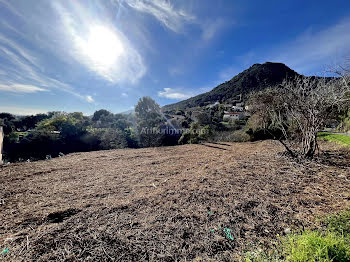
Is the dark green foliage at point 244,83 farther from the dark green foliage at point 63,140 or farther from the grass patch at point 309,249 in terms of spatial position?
the grass patch at point 309,249

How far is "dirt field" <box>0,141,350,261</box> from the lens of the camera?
51.8 inches

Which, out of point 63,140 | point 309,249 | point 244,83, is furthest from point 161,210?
point 244,83

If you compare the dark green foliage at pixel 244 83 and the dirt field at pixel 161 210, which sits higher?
the dark green foliage at pixel 244 83

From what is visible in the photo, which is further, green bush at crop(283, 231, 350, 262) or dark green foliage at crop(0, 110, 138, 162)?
dark green foliage at crop(0, 110, 138, 162)

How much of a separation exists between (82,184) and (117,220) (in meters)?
1.74

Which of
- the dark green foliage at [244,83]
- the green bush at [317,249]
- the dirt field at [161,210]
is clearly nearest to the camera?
the green bush at [317,249]

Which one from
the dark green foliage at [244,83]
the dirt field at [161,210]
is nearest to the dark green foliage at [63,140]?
the dirt field at [161,210]

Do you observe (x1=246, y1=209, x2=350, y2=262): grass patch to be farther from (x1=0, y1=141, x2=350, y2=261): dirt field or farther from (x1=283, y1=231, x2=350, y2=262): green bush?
(x1=0, y1=141, x2=350, y2=261): dirt field

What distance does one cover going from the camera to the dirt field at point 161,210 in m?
1.32

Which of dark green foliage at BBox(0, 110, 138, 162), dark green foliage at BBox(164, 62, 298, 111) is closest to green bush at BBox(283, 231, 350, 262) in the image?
dark green foliage at BBox(0, 110, 138, 162)

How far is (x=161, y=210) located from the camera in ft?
6.27

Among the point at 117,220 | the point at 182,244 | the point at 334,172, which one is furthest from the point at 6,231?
the point at 334,172

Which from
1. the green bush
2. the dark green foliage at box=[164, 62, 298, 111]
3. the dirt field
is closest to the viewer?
the green bush

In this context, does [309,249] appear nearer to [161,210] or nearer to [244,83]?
[161,210]
